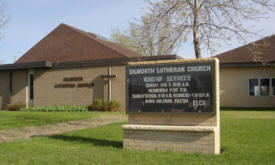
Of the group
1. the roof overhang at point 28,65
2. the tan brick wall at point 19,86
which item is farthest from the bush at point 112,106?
the tan brick wall at point 19,86

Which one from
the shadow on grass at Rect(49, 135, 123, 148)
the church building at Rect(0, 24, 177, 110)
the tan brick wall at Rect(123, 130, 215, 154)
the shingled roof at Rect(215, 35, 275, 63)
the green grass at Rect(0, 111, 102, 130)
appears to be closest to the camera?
the tan brick wall at Rect(123, 130, 215, 154)

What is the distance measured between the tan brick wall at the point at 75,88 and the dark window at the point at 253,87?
31.4 feet

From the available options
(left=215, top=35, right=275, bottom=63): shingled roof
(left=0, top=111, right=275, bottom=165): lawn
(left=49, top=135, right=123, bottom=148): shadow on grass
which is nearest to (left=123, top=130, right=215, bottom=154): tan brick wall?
(left=0, top=111, right=275, bottom=165): lawn

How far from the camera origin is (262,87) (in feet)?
75.9

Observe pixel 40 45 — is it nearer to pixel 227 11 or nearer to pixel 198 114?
pixel 227 11

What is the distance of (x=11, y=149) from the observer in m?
7.97

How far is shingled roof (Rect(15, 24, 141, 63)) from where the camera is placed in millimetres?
26234

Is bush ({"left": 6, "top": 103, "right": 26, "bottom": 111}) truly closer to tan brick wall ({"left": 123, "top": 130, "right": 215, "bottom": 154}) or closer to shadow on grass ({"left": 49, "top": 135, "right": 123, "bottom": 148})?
shadow on grass ({"left": 49, "top": 135, "right": 123, "bottom": 148})

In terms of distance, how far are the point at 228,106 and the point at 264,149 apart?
17.4 meters

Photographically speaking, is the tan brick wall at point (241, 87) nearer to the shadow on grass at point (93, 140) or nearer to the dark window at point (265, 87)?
the dark window at point (265, 87)

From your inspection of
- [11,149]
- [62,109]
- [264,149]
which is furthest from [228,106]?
[11,149]

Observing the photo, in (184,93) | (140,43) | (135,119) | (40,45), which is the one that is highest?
(40,45)

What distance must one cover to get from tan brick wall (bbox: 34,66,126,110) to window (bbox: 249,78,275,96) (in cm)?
966

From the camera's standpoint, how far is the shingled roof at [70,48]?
26234mm
